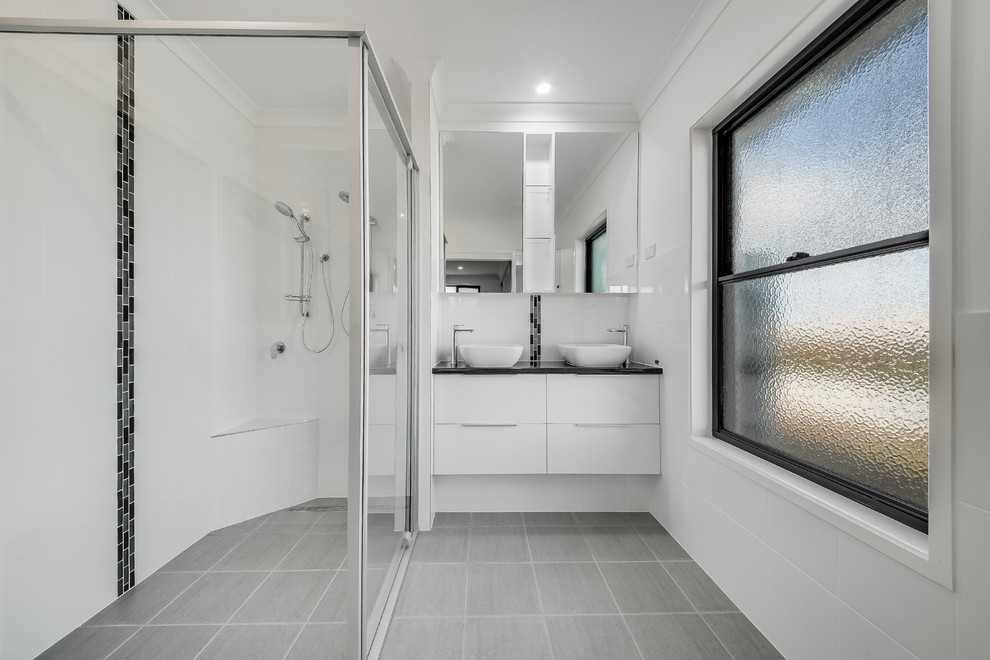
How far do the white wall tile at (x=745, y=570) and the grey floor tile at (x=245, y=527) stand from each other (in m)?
1.62

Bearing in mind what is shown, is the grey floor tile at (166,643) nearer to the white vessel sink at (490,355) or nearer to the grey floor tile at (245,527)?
the grey floor tile at (245,527)

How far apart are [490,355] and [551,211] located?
40.9 inches

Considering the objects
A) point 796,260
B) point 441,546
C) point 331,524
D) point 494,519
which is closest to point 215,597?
point 331,524

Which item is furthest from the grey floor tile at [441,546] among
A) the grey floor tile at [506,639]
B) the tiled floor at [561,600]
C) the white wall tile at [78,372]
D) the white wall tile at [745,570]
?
the white wall tile at [78,372]

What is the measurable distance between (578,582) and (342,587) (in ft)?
3.60

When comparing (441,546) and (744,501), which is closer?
(744,501)

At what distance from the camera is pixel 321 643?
4.20 ft

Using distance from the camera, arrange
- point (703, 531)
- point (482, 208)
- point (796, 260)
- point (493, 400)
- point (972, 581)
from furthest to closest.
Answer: point (482, 208)
point (493, 400)
point (703, 531)
point (796, 260)
point (972, 581)

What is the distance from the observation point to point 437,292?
2773 millimetres

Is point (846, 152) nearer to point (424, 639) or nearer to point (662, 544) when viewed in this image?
point (662, 544)

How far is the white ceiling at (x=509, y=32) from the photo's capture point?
1970mm

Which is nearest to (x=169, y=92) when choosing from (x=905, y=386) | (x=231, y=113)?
(x=231, y=113)

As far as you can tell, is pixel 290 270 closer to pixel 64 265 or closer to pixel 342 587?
pixel 64 265

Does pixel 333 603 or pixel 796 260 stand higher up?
pixel 796 260
